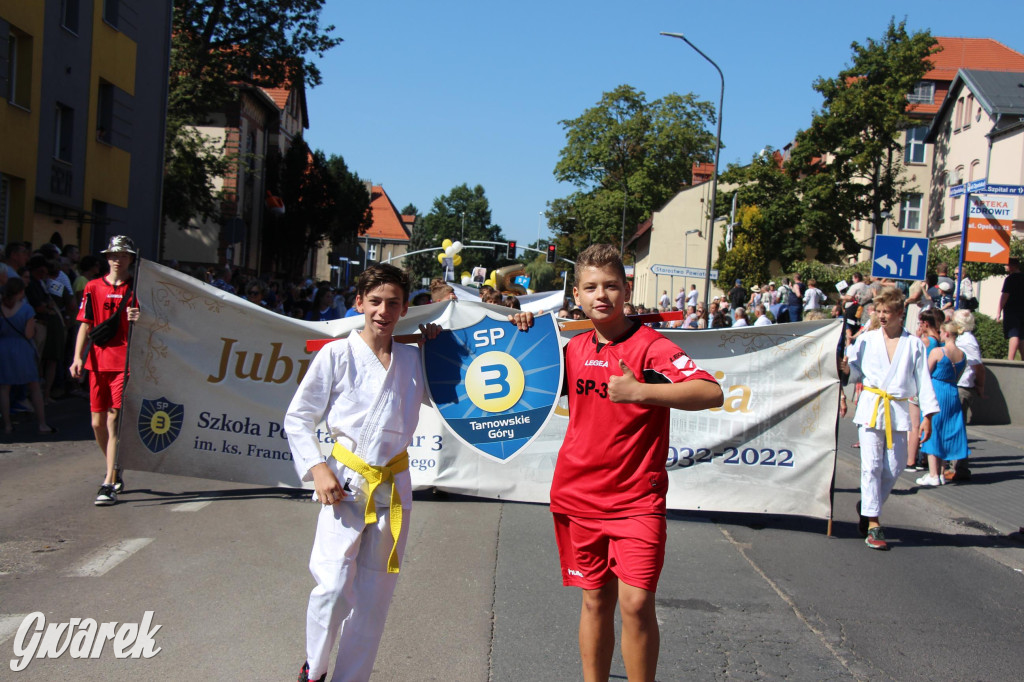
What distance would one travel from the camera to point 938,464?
1116 cm

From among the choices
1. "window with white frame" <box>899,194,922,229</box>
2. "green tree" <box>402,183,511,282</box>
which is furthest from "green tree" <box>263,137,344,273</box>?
"green tree" <box>402,183,511,282</box>

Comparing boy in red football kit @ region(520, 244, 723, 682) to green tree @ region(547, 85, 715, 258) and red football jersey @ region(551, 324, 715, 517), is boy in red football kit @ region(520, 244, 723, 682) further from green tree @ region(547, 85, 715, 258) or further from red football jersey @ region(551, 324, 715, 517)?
green tree @ region(547, 85, 715, 258)

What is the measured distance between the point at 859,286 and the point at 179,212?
23907 millimetres

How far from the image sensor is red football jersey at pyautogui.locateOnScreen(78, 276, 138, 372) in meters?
7.44

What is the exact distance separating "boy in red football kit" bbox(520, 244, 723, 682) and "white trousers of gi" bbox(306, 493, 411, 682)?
0.73 meters

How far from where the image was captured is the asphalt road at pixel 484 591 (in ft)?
14.5

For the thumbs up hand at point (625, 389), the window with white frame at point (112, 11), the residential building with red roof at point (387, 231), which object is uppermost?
the residential building with red roof at point (387, 231)

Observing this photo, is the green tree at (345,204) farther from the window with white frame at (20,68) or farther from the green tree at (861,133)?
the window with white frame at (20,68)

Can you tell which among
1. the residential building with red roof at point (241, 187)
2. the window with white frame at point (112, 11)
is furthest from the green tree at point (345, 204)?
the window with white frame at point (112, 11)

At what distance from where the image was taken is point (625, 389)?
131 inches

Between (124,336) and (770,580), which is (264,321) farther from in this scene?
(770,580)

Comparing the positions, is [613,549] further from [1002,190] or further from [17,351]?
[1002,190]

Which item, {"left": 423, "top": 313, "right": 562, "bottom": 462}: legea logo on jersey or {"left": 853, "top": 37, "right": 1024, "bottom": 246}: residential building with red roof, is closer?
{"left": 423, "top": 313, "right": 562, "bottom": 462}: legea logo on jersey

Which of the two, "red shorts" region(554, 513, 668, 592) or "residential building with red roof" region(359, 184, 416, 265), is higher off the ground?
"residential building with red roof" region(359, 184, 416, 265)
